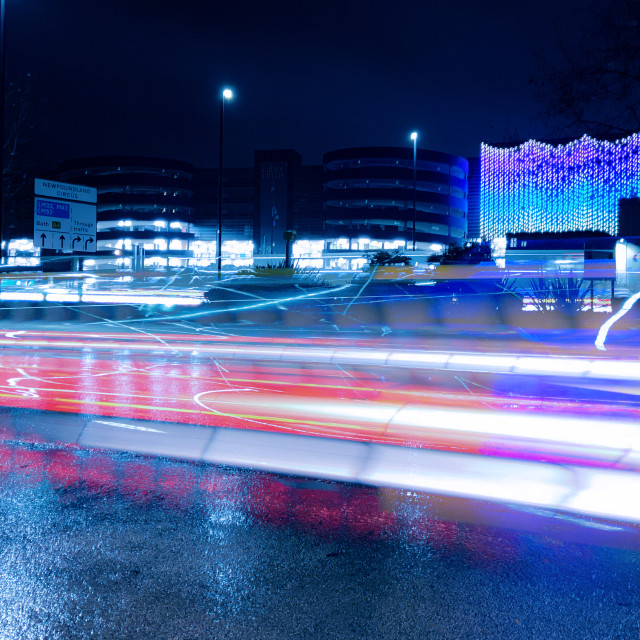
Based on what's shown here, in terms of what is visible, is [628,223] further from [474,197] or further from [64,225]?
[474,197]

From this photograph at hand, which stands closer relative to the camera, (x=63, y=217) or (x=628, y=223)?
(x=63, y=217)

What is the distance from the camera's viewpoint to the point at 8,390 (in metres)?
9.40

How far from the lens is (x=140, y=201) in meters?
88.0

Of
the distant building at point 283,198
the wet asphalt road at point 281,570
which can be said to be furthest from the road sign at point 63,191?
the distant building at point 283,198

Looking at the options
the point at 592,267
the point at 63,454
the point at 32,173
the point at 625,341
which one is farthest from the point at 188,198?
the point at 63,454

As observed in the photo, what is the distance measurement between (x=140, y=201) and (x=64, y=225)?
7379cm

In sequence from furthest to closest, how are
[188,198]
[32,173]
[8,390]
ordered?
1. [188,198]
2. [32,173]
3. [8,390]

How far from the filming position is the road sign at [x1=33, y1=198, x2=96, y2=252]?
16.9 m

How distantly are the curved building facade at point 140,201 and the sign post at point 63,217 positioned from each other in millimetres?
69428

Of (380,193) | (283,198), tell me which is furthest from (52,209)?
(283,198)

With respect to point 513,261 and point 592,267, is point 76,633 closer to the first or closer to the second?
point 592,267

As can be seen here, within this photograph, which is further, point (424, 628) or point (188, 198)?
point (188, 198)

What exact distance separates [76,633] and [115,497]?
200 centimetres

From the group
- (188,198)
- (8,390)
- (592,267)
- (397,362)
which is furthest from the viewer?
(188,198)
